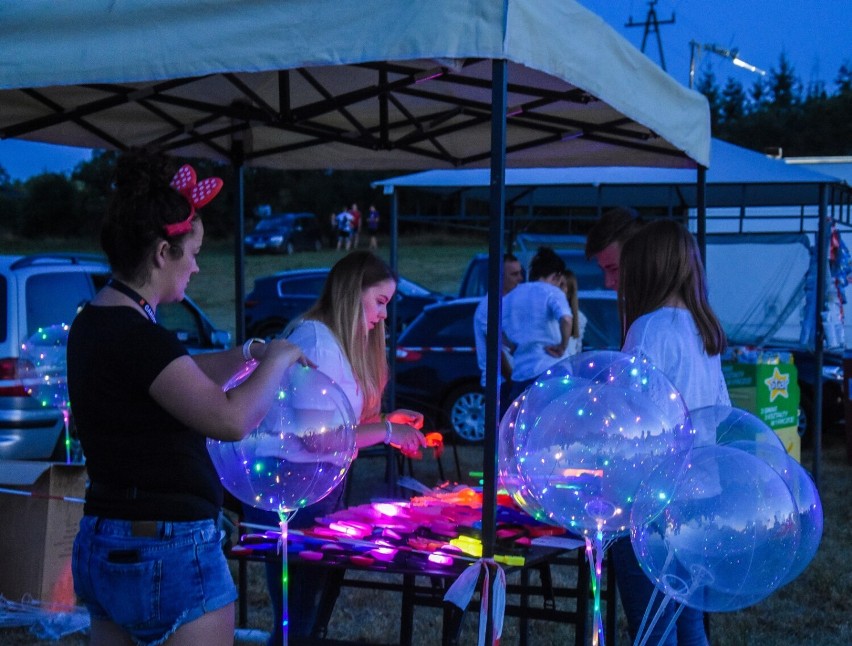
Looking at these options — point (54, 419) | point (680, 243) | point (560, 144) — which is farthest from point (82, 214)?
point (680, 243)

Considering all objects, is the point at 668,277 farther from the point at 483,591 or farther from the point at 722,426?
the point at 483,591

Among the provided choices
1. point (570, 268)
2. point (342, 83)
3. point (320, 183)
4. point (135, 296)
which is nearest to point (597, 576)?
point (135, 296)

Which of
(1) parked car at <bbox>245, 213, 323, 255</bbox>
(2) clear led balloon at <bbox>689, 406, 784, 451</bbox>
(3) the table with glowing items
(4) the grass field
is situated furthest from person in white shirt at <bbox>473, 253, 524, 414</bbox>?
(1) parked car at <bbox>245, 213, 323, 255</bbox>

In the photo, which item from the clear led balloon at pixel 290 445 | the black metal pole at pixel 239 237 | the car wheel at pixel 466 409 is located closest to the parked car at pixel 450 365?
the car wheel at pixel 466 409

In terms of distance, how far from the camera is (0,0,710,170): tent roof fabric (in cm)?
240

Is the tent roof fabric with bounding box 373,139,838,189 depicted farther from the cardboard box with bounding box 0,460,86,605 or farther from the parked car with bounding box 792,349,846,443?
the cardboard box with bounding box 0,460,86,605

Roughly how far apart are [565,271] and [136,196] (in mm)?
5549

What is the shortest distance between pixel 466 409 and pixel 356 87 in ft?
18.2

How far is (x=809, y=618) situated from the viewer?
489 cm

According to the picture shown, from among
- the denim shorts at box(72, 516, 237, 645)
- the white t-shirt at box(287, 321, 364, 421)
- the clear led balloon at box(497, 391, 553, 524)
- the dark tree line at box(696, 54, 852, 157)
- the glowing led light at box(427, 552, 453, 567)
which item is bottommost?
the glowing led light at box(427, 552, 453, 567)

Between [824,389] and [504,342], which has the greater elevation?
[504,342]

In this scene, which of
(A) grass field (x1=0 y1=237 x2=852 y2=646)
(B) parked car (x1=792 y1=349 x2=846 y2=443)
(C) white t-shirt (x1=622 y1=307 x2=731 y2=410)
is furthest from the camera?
(B) parked car (x1=792 y1=349 x2=846 y2=443)

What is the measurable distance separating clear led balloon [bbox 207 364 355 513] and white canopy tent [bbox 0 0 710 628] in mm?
419

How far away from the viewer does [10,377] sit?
5984 mm
